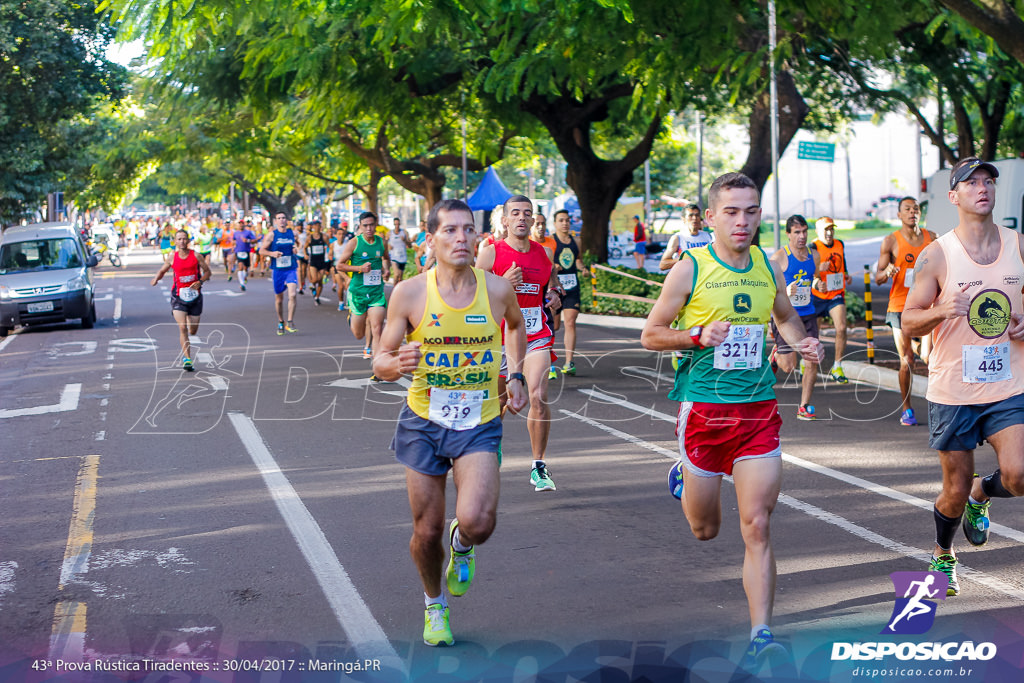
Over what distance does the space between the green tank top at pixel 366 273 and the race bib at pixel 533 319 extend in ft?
20.0

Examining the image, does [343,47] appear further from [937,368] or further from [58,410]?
[937,368]

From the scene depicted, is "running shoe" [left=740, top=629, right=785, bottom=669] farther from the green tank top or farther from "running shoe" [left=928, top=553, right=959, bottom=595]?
the green tank top

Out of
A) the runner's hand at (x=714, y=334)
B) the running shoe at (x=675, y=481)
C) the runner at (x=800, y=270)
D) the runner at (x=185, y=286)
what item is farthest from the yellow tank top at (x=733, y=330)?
the runner at (x=185, y=286)

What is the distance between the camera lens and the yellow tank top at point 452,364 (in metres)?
5.07

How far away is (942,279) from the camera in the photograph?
556 cm

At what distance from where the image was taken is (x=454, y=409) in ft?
16.6

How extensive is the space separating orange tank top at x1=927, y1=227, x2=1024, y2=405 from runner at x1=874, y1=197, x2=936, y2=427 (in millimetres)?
4786

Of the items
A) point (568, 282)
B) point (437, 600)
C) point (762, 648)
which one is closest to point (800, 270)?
point (568, 282)

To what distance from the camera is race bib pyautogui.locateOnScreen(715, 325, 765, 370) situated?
4.96m

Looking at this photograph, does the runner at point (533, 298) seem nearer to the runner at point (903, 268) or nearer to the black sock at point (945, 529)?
the black sock at point (945, 529)

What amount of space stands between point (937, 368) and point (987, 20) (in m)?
6.82

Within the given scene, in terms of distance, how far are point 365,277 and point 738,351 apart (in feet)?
32.5

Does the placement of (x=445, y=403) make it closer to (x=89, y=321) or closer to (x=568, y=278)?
(x=568, y=278)

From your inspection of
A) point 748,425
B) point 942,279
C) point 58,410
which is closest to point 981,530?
point 942,279
